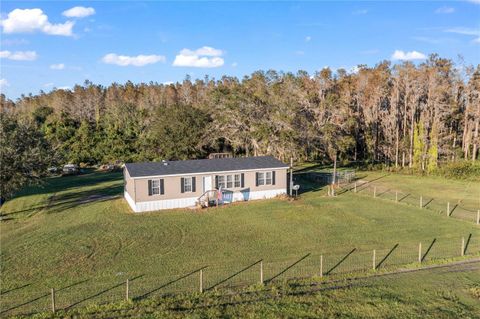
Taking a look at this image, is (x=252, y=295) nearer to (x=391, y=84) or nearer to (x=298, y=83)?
(x=298, y=83)

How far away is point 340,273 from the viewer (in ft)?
47.3

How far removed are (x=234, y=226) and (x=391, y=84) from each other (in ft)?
114

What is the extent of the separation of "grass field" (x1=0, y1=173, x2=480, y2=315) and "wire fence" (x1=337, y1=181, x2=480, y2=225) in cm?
93

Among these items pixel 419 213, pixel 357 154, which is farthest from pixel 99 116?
pixel 419 213

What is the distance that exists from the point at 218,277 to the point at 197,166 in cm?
1353

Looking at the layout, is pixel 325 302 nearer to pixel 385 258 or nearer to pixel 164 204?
pixel 385 258

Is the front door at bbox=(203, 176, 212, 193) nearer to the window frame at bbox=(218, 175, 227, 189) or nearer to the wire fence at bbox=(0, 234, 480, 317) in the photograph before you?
the window frame at bbox=(218, 175, 227, 189)

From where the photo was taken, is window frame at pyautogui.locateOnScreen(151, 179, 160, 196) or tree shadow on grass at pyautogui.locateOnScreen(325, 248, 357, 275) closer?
tree shadow on grass at pyautogui.locateOnScreen(325, 248, 357, 275)

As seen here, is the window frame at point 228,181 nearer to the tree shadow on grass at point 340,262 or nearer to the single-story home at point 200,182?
the single-story home at point 200,182

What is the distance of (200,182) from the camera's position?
2614 cm

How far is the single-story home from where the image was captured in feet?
81.1

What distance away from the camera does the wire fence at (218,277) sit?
1227 cm

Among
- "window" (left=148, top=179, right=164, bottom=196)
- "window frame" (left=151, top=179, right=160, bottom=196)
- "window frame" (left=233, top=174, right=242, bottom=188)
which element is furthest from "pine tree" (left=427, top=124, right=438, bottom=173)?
"window frame" (left=151, top=179, right=160, bottom=196)

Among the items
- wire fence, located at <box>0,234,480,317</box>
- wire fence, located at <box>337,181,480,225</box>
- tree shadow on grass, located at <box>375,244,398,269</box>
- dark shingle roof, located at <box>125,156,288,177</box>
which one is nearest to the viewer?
wire fence, located at <box>0,234,480,317</box>
